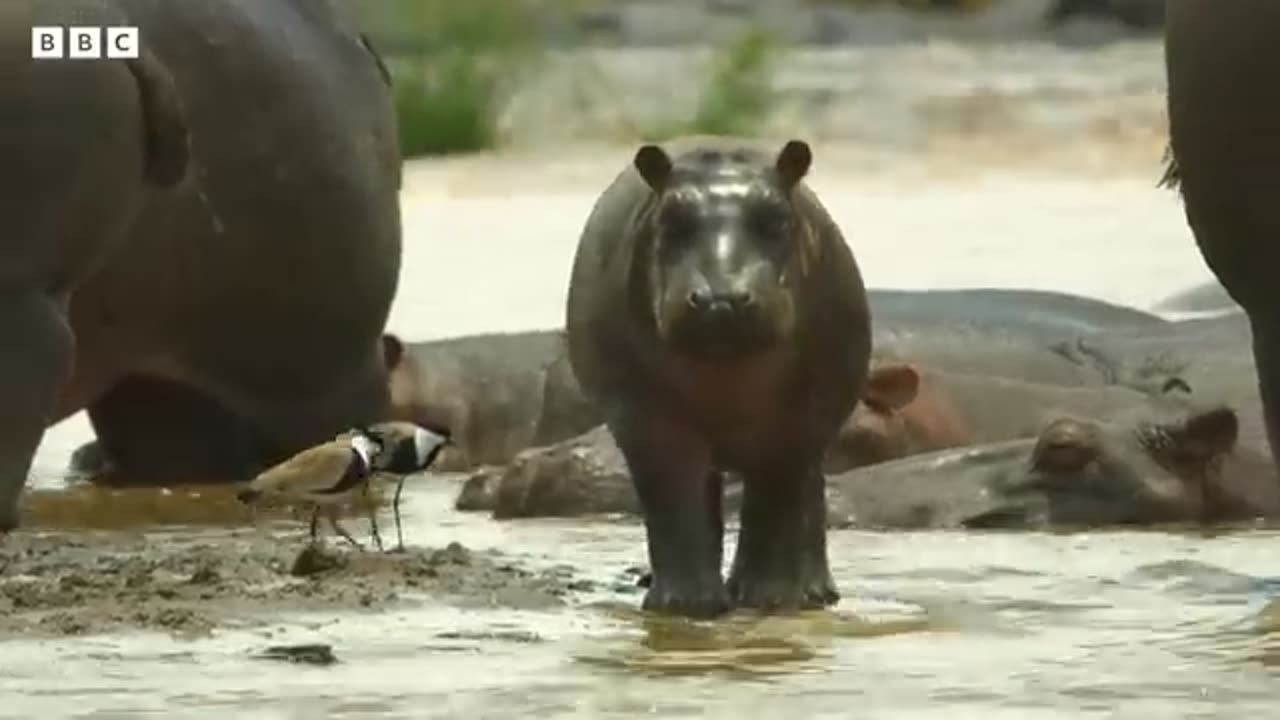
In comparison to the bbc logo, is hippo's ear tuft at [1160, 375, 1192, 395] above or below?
below

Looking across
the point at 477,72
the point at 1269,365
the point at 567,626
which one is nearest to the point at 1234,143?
the point at 1269,365

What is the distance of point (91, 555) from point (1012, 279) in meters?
5.98

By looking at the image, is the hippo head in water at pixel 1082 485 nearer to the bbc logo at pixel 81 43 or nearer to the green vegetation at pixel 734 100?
the bbc logo at pixel 81 43

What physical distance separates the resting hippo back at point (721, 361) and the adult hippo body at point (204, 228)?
110cm

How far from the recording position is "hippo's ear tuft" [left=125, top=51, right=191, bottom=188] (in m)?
6.36

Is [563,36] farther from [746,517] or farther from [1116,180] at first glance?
[746,517]

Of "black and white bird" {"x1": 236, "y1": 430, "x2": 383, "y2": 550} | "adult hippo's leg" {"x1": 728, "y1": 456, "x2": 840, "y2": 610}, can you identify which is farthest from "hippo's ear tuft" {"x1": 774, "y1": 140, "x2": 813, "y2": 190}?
"black and white bird" {"x1": 236, "y1": 430, "x2": 383, "y2": 550}

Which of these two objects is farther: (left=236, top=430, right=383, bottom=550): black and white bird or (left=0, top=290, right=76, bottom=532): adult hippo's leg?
(left=0, top=290, right=76, bottom=532): adult hippo's leg

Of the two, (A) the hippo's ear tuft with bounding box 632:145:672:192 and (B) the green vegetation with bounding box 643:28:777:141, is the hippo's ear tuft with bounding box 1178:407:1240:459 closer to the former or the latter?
(A) the hippo's ear tuft with bounding box 632:145:672:192

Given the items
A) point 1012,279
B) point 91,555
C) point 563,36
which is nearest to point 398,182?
point 91,555

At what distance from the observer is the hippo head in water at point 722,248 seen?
4980 mm

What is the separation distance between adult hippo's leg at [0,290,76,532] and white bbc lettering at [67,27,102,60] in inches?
16.0

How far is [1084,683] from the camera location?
4.60 m

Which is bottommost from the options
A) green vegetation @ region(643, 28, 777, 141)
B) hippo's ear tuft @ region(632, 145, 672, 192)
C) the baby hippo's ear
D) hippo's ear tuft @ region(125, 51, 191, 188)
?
the baby hippo's ear
